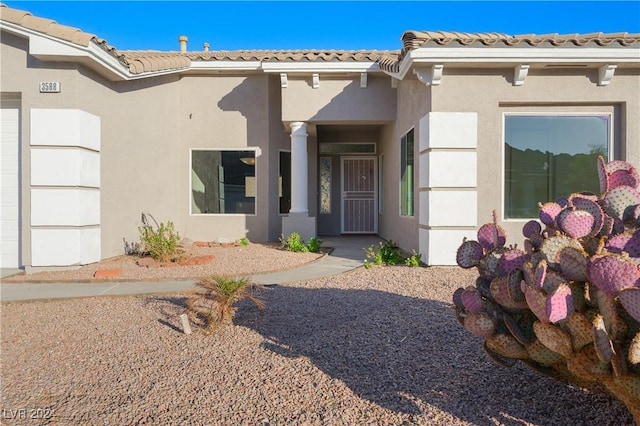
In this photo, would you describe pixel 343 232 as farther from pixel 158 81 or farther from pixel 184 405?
pixel 184 405

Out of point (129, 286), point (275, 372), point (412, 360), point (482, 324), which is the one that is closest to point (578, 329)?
point (482, 324)

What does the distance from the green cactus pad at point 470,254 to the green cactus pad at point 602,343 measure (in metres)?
0.90

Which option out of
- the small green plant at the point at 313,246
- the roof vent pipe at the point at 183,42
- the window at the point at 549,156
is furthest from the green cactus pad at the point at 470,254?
the roof vent pipe at the point at 183,42

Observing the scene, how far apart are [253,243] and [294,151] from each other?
2.50 m

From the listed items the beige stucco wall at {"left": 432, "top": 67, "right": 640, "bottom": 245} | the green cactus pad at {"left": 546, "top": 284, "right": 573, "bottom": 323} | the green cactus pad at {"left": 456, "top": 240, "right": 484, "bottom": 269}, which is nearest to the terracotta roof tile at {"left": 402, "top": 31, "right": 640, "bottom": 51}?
the beige stucco wall at {"left": 432, "top": 67, "right": 640, "bottom": 245}

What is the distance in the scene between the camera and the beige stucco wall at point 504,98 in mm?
6938

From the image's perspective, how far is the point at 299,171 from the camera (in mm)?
10320

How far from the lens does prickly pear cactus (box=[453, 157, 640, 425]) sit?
1.91 meters

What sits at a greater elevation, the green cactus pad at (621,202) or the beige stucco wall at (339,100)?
the beige stucco wall at (339,100)

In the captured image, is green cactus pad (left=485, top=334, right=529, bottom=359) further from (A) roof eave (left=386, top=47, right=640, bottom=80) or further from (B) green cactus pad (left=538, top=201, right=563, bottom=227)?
(A) roof eave (left=386, top=47, right=640, bottom=80)

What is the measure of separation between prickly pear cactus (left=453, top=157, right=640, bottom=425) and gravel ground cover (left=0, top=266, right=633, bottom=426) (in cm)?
42

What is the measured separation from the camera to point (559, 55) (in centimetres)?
659

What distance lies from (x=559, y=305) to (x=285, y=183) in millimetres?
9759

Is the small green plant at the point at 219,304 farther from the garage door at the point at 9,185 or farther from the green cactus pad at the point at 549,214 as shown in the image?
the garage door at the point at 9,185
